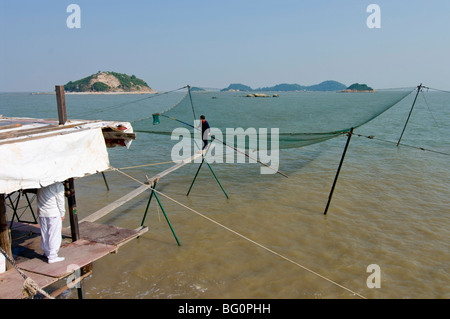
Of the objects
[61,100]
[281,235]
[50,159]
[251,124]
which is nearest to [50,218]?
[50,159]

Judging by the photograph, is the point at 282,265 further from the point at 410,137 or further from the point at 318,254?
the point at 410,137

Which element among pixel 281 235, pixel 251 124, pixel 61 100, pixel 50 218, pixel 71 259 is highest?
pixel 61 100

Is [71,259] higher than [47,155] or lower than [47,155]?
lower

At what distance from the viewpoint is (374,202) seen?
383 inches

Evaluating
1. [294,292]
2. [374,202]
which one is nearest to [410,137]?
[374,202]

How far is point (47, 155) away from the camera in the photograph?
3859 mm

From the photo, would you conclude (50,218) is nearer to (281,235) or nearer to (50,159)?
(50,159)

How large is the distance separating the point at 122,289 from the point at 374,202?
8.07 m

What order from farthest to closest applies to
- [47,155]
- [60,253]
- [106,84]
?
[106,84], [60,253], [47,155]

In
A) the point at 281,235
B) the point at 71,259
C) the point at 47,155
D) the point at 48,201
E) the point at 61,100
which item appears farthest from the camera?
the point at 281,235

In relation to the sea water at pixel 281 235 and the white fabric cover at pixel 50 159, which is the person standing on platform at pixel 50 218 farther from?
the sea water at pixel 281 235

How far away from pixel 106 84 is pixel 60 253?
6271 inches

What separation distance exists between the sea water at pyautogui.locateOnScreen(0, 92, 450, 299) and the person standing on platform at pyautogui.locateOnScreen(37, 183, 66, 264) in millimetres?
1655

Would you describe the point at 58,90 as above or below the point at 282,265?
above
